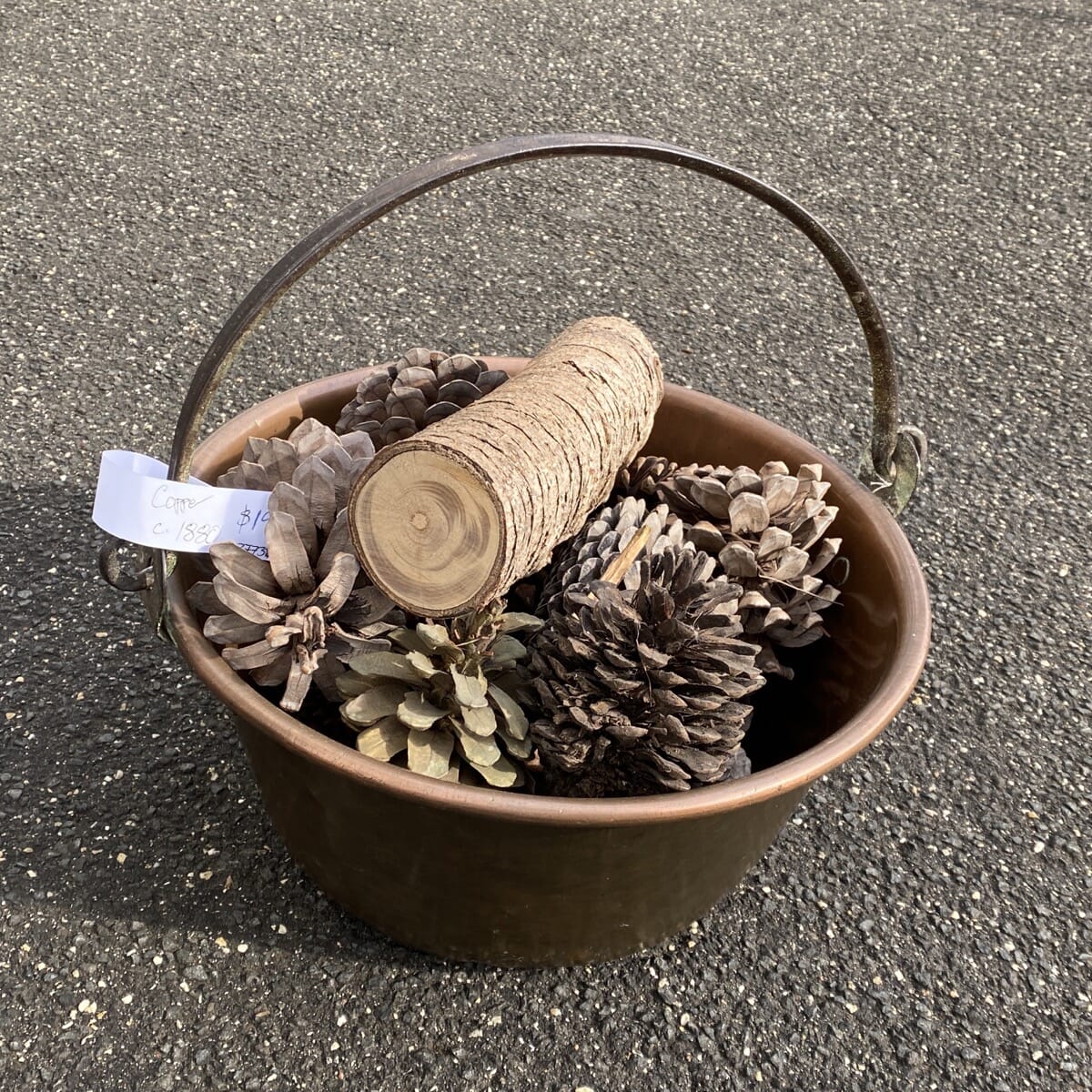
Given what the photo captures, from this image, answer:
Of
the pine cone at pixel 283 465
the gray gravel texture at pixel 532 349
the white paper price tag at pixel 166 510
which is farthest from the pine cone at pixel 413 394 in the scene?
the gray gravel texture at pixel 532 349

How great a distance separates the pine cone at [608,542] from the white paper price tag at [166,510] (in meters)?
0.27

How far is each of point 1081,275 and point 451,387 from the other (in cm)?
180

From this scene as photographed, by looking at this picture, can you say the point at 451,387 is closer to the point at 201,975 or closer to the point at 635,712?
the point at 635,712

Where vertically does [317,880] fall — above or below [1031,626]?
below

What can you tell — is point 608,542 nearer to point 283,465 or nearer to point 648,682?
point 648,682

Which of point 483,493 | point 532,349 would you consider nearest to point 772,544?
point 483,493

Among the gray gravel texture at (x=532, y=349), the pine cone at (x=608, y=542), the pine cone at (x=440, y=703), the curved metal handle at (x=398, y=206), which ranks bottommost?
the gray gravel texture at (x=532, y=349)

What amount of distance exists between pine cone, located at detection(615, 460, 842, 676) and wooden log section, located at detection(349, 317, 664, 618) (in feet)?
0.44

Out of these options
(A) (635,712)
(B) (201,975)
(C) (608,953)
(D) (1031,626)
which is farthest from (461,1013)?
(D) (1031,626)

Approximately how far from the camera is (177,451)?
0.87m

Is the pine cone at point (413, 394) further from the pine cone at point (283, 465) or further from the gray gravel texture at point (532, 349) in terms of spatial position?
the gray gravel texture at point (532, 349)

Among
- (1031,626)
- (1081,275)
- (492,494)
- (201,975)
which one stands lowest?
(201,975)

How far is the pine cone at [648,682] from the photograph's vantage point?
88 centimetres

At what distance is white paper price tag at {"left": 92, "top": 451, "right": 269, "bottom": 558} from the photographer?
2.85 ft
